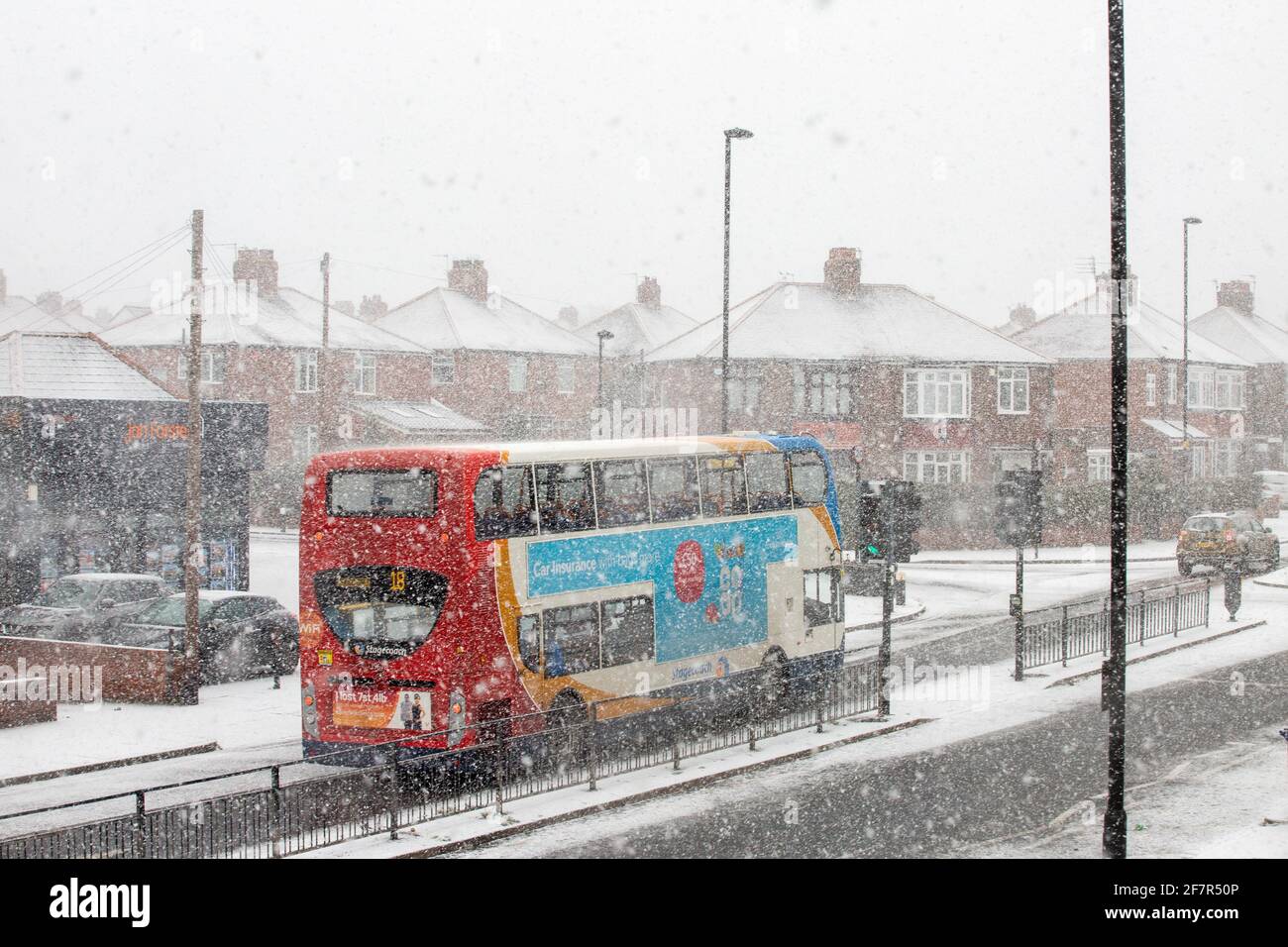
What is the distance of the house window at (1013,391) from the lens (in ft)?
181

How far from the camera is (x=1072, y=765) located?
16156 millimetres

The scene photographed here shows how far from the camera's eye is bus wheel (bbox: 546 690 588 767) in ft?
49.3

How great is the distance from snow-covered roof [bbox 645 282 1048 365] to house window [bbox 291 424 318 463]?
14.4 meters

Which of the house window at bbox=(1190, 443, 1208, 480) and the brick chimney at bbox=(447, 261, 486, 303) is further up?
the brick chimney at bbox=(447, 261, 486, 303)

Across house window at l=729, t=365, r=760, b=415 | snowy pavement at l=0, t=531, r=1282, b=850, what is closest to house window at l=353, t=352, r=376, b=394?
house window at l=729, t=365, r=760, b=415

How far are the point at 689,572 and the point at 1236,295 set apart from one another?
247 feet

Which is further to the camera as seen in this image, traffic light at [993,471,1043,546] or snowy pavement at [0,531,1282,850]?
traffic light at [993,471,1043,546]

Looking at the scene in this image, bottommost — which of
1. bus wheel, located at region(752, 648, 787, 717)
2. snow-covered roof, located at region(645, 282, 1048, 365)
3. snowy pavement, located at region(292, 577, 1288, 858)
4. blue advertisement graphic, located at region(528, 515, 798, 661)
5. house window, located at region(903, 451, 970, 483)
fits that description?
snowy pavement, located at region(292, 577, 1288, 858)

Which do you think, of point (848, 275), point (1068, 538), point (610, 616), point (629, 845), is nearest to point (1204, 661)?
point (610, 616)

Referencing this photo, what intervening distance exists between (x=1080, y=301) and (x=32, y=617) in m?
56.6

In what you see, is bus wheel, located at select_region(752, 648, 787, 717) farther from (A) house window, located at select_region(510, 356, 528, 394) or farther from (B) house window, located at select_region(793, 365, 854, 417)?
(A) house window, located at select_region(510, 356, 528, 394)

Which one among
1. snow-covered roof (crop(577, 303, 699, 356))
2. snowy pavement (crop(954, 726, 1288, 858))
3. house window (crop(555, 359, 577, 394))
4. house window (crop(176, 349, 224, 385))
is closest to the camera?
snowy pavement (crop(954, 726, 1288, 858))

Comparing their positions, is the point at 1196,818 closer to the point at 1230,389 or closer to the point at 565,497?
the point at 565,497
